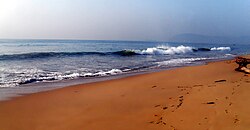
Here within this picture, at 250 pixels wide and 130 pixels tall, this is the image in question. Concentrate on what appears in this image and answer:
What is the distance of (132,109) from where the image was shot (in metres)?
5.50

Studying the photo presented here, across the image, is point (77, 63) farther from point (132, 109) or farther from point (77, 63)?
point (132, 109)

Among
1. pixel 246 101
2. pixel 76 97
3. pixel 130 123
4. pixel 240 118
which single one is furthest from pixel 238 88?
pixel 76 97

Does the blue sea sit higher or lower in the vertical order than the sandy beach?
lower

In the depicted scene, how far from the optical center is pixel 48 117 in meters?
5.07

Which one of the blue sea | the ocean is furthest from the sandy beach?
the blue sea

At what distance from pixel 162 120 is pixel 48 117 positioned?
2.44 metres

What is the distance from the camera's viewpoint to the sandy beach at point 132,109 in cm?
439

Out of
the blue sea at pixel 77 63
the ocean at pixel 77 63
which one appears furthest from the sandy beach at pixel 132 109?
the blue sea at pixel 77 63

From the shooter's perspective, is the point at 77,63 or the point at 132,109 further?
the point at 77,63

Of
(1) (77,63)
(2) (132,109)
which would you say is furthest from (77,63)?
(2) (132,109)

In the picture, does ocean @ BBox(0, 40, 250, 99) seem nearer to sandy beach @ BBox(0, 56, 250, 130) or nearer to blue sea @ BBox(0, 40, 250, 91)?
blue sea @ BBox(0, 40, 250, 91)

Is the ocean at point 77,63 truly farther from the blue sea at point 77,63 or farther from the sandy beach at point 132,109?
the sandy beach at point 132,109

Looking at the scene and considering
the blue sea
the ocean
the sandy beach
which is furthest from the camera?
the blue sea

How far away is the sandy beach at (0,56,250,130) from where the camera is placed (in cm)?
439
